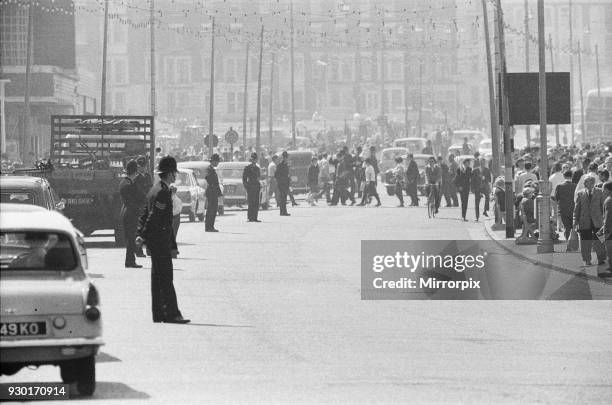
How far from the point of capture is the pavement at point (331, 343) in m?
12.9

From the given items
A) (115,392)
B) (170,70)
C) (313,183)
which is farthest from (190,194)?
(170,70)

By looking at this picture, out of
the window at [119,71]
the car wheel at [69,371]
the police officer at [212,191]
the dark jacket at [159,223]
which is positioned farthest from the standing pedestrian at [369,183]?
the window at [119,71]

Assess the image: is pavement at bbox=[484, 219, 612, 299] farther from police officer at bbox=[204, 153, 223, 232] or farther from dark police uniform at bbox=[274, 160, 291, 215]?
dark police uniform at bbox=[274, 160, 291, 215]

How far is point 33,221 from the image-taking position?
12797 millimetres

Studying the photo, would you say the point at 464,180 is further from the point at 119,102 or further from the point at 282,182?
the point at 119,102

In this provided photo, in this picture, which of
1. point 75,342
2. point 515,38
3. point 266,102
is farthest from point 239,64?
point 75,342

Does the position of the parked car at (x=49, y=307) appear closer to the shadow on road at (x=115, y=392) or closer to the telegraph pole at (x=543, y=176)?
the shadow on road at (x=115, y=392)

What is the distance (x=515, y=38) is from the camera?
6954 inches

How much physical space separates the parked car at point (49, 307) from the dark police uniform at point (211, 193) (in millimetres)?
24995

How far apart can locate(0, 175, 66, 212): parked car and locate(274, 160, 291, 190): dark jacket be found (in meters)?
24.8

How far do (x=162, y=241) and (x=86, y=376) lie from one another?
5.83 meters

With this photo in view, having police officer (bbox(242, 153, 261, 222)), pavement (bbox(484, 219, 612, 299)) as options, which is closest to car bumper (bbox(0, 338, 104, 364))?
pavement (bbox(484, 219, 612, 299))

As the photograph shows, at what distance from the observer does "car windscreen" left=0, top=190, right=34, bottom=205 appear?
2394 cm

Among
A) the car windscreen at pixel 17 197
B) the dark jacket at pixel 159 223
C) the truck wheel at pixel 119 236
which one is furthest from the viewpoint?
the truck wheel at pixel 119 236
